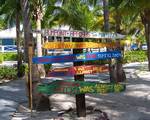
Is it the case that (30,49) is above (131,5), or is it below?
below

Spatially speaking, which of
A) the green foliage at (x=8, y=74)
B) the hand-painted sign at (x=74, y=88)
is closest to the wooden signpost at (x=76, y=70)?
the hand-painted sign at (x=74, y=88)

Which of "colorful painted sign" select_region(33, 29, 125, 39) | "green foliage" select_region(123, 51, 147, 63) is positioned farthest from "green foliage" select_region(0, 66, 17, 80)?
"green foliage" select_region(123, 51, 147, 63)

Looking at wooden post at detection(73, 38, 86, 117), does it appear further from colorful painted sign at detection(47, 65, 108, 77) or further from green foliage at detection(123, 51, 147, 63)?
green foliage at detection(123, 51, 147, 63)

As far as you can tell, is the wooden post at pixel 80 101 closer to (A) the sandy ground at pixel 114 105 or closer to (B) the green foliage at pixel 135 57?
(A) the sandy ground at pixel 114 105

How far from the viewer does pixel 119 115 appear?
1203 centimetres

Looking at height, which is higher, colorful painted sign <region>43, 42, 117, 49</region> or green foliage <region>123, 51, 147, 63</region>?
colorful painted sign <region>43, 42, 117, 49</region>

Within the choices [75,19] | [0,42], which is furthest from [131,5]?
[0,42]

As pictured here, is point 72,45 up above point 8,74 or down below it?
above

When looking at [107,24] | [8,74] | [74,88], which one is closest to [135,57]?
[8,74]

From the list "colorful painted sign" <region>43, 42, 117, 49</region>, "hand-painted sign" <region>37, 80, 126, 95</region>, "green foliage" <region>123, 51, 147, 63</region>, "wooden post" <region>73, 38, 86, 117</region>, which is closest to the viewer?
"colorful painted sign" <region>43, 42, 117, 49</region>

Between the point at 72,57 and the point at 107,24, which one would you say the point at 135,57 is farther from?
the point at 72,57

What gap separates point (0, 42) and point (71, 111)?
48.4 m

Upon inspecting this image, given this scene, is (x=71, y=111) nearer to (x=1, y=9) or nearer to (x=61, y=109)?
(x=61, y=109)

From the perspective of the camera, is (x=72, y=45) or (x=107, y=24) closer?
(x=72, y=45)
